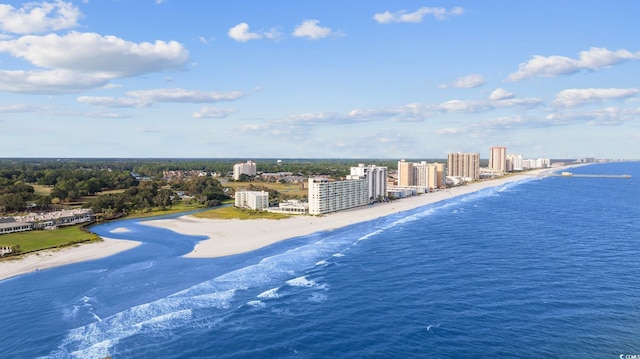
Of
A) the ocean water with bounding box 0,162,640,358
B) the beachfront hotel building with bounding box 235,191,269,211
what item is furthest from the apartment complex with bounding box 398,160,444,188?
the ocean water with bounding box 0,162,640,358

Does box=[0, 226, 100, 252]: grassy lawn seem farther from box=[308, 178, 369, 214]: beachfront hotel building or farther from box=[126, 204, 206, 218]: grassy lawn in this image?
box=[308, 178, 369, 214]: beachfront hotel building

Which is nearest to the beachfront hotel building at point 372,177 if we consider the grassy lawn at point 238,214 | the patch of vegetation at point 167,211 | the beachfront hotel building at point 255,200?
the beachfront hotel building at point 255,200

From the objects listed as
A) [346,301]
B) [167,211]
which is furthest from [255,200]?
[346,301]

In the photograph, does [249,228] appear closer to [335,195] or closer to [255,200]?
[255,200]

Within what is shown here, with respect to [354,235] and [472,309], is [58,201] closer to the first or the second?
[354,235]

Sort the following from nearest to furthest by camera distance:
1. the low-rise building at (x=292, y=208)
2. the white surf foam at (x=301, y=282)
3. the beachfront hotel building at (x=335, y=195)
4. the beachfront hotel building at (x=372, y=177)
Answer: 1. the white surf foam at (x=301, y=282)
2. the beachfront hotel building at (x=335, y=195)
3. the low-rise building at (x=292, y=208)
4. the beachfront hotel building at (x=372, y=177)

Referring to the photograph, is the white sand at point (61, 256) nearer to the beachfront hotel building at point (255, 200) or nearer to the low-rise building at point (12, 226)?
the low-rise building at point (12, 226)
